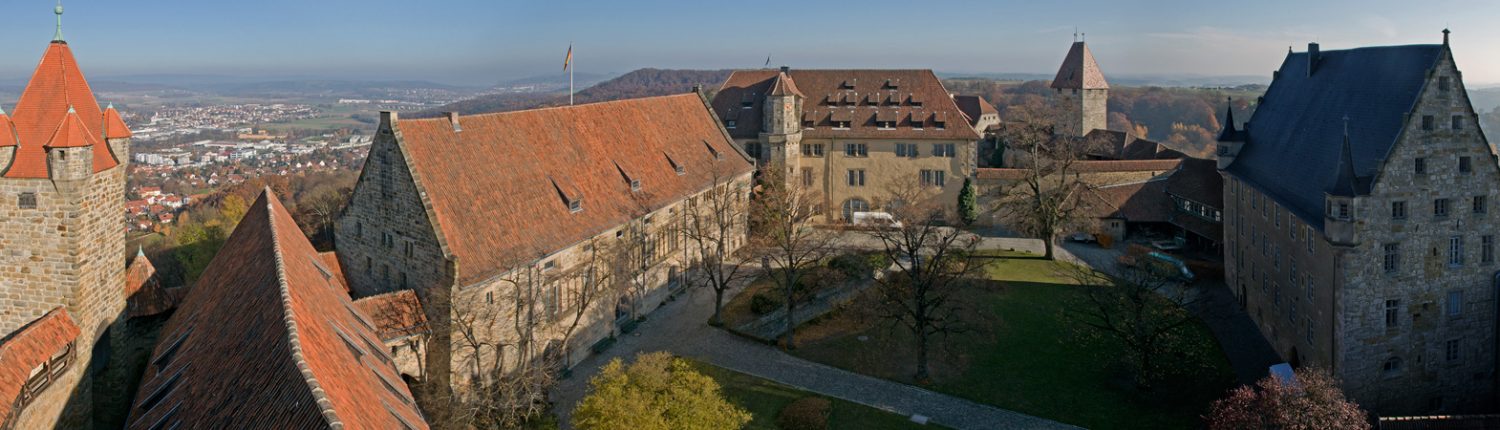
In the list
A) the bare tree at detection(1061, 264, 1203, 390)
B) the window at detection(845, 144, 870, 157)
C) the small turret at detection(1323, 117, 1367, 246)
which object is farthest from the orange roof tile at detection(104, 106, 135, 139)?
the window at detection(845, 144, 870, 157)

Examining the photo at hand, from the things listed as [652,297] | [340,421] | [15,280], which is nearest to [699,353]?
[652,297]

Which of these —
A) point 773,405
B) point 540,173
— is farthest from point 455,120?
point 773,405

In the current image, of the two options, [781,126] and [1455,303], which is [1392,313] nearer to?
[1455,303]

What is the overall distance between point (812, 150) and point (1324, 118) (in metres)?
32.4

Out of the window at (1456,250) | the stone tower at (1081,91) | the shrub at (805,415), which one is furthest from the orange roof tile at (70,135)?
the stone tower at (1081,91)

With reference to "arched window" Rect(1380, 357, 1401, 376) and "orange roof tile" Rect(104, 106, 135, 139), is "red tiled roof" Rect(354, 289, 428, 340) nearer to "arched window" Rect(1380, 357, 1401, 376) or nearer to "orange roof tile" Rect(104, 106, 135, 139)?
"orange roof tile" Rect(104, 106, 135, 139)

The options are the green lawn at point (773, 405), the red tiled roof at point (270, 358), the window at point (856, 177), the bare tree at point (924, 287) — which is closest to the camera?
the red tiled roof at point (270, 358)

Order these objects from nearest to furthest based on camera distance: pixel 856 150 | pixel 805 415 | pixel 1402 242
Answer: pixel 1402 242 < pixel 805 415 < pixel 856 150

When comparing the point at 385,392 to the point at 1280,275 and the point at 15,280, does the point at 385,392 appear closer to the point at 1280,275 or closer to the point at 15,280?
the point at 15,280

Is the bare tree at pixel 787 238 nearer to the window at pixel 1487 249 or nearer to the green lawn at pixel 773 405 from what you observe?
the green lawn at pixel 773 405

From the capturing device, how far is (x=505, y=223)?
31969 millimetres

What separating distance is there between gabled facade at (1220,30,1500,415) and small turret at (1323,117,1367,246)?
0.03 m

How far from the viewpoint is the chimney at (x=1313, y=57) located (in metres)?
38.2

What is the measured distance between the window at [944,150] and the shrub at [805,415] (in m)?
32.7
